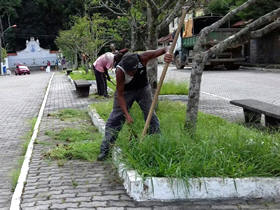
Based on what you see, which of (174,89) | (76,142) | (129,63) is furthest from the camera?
(174,89)

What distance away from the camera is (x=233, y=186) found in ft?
12.9

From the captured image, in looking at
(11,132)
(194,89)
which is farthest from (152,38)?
(11,132)

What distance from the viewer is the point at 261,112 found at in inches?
269

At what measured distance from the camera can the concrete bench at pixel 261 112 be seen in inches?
257

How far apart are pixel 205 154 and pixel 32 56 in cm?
7067

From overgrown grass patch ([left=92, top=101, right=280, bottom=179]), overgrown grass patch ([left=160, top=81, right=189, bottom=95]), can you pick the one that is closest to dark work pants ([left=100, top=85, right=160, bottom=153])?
overgrown grass patch ([left=92, top=101, right=280, bottom=179])

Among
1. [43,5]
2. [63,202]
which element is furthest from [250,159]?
[43,5]

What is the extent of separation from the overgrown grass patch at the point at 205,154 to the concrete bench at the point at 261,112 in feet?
5.95

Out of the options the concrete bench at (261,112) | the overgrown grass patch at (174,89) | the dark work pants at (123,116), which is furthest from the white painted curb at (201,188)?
the overgrown grass patch at (174,89)

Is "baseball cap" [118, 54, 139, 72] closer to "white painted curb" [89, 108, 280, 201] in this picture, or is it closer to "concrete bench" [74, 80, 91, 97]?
"white painted curb" [89, 108, 280, 201]

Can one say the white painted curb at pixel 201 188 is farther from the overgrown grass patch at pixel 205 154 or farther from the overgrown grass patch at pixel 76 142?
the overgrown grass patch at pixel 76 142

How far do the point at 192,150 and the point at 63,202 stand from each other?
4.67 feet

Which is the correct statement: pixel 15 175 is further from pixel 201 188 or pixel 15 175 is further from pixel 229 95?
pixel 229 95

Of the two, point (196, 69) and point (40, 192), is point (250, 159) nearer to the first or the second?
point (196, 69)
